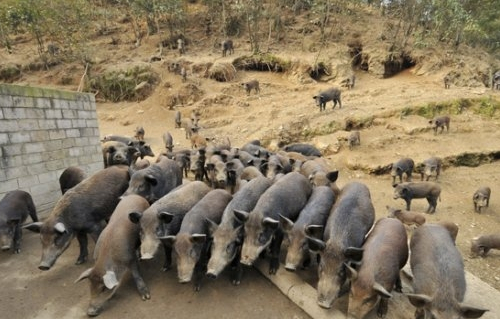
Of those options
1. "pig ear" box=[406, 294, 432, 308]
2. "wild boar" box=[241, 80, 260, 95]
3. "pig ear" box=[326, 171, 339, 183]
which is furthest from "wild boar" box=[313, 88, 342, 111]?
"pig ear" box=[406, 294, 432, 308]

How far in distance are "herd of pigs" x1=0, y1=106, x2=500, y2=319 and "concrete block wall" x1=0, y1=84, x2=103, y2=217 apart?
107 cm

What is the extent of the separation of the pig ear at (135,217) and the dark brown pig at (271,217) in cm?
161

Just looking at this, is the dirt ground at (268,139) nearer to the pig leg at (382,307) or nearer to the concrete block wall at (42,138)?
the pig leg at (382,307)

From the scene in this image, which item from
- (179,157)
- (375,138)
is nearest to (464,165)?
(375,138)

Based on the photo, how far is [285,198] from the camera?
565 centimetres

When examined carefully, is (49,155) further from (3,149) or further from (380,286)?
(380,286)

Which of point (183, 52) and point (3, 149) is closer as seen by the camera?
point (3, 149)

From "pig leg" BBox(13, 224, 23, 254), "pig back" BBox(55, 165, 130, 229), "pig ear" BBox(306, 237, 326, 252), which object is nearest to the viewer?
"pig ear" BBox(306, 237, 326, 252)

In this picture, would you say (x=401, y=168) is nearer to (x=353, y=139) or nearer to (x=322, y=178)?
(x=353, y=139)

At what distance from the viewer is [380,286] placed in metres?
3.66

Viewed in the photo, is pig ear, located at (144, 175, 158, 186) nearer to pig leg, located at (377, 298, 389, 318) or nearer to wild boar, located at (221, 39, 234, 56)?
pig leg, located at (377, 298, 389, 318)

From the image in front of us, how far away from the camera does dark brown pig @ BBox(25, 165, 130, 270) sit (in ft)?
17.6

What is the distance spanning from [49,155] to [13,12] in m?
27.0

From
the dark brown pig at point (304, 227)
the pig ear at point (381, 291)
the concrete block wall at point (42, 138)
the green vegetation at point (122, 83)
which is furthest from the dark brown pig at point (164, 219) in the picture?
the green vegetation at point (122, 83)
